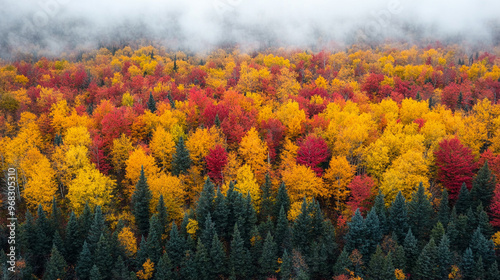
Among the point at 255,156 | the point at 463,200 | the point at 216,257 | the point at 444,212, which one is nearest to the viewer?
the point at 216,257

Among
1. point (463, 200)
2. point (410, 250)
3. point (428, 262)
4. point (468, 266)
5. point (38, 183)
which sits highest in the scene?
point (38, 183)

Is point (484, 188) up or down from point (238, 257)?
up

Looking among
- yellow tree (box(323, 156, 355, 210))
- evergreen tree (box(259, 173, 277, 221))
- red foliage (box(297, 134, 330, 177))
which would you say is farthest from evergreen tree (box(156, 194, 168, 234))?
yellow tree (box(323, 156, 355, 210))

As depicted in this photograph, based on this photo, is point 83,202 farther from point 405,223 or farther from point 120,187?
point 405,223

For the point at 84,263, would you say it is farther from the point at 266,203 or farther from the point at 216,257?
the point at 266,203

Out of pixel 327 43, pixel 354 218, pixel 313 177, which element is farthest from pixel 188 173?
pixel 327 43

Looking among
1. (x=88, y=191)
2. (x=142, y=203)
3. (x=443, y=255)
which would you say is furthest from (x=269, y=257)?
(x=88, y=191)
